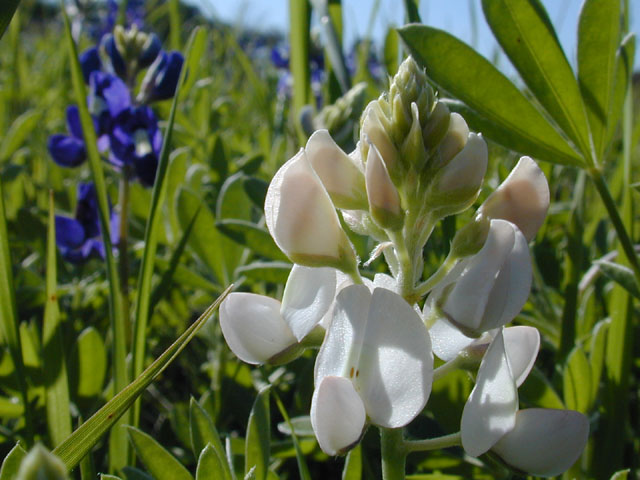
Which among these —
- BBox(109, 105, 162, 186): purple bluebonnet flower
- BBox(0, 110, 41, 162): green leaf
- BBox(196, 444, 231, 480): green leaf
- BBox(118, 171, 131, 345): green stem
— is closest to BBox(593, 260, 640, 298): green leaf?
BBox(196, 444, 231, 480): green leaf

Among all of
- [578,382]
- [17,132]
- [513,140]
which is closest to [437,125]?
[513,140]

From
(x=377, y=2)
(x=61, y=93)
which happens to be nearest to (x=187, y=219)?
(x=377, y=2)

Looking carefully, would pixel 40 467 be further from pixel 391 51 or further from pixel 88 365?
pixel 391 51

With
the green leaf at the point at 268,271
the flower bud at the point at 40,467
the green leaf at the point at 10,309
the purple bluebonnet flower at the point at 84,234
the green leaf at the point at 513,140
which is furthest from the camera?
the purple bluebonnet flower at the point at 84,234

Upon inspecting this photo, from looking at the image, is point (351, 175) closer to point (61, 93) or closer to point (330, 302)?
point (330, 302)

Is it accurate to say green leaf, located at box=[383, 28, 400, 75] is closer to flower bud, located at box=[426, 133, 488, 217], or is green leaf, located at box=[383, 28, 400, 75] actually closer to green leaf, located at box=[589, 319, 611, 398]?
green leaf, located at box=[589, 319, 611, 398]

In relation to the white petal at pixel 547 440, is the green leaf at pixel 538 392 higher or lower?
lower

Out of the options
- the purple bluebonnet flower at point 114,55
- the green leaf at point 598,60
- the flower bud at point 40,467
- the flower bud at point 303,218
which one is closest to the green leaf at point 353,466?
the flower bud at point 303,218

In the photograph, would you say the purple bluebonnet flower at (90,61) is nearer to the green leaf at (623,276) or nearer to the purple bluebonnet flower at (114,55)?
the purple bluebonnet flower at (114,55)
